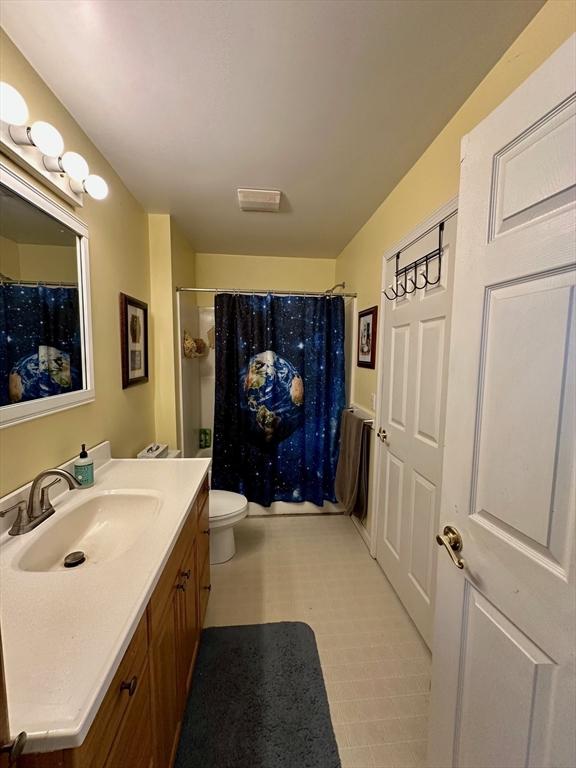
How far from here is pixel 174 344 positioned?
7.55 feet

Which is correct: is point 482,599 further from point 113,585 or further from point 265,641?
point 265,641

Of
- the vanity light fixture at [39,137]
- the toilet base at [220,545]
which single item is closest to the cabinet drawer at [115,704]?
the toilet base at [220,545]

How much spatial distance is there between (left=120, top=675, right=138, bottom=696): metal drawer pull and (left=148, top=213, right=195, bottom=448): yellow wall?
171cm

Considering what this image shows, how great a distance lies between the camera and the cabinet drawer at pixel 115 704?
0.53m

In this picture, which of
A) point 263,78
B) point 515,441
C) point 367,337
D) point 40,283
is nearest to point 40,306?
point 40,283

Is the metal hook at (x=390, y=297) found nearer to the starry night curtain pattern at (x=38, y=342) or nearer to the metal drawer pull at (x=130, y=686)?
the starry night curtain pattern at (x=38, y=342)

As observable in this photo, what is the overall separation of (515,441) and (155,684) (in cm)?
109

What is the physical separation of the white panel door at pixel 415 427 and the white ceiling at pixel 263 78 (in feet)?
1.59

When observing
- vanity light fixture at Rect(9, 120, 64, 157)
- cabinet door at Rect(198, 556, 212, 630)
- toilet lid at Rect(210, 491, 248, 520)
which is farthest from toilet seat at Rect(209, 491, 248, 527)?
vanity light fixture at Rect(9, 120, 64, 157)

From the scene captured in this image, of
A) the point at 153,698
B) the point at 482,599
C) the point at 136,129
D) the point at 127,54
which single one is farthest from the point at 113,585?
the point at 136,129

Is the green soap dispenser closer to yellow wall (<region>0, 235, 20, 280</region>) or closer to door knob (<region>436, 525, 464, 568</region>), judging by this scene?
yellow wall (<region>0, 235, 20, 280</region>)

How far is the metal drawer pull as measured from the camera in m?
0.64

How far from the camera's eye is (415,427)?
163 cm

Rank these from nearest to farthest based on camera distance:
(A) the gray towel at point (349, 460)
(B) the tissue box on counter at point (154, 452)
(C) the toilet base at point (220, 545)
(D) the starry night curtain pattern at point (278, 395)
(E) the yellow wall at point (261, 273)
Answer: (B) the tissue box on counter at point (154, 452) < (C) the toilet base at point (220, 545) < (A) the gray towel at point (349, 460) < (D) the starry night curtain pattern at point (278, 395) < (E) the yellow wall at point (261, 273)
